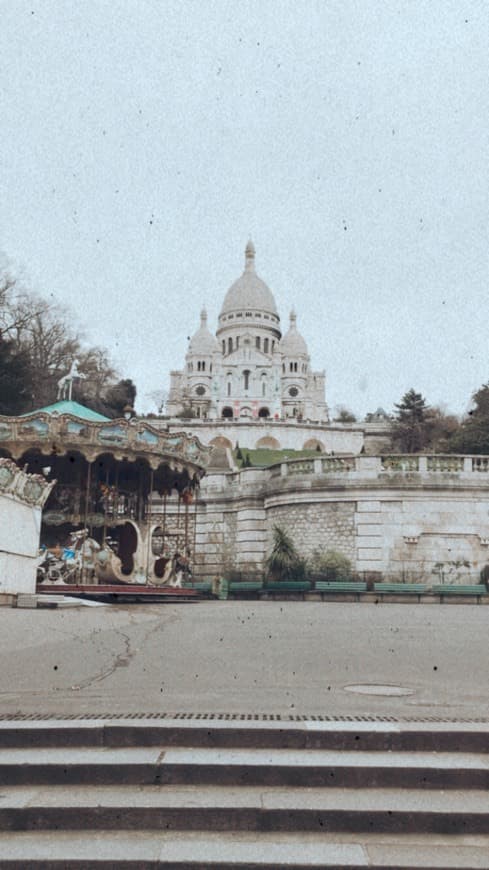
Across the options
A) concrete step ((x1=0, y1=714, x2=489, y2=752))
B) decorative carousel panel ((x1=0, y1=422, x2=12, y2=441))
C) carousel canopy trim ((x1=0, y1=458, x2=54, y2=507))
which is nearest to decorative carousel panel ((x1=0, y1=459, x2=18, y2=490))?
carousel canopy trim ((x1=0, y1=458, x2=54, y2=507))

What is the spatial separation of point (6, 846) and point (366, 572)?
28.6m

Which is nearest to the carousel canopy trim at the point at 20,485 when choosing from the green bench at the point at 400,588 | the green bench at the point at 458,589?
the green bench at the point at 400,588

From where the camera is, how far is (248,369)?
465ft

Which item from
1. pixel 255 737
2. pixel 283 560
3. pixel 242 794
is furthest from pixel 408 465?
pixel 242 794

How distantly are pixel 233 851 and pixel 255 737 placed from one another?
150 cm

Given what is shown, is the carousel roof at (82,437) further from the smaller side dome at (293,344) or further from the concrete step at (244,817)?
the smaller side dome at (293,344)

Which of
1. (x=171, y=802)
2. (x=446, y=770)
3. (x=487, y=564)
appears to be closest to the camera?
(x=171, y=802)

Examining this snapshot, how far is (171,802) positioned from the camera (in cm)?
525

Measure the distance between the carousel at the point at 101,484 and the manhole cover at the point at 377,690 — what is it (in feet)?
67.5

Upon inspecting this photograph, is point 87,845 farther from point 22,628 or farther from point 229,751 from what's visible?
point 22,628

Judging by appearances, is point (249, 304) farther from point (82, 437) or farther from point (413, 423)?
point (82, 437)

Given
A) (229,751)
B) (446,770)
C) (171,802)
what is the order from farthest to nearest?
(229,751) → (446,770) → (171,802)

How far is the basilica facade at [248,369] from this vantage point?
138 m

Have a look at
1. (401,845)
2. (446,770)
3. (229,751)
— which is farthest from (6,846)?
(446,770)
